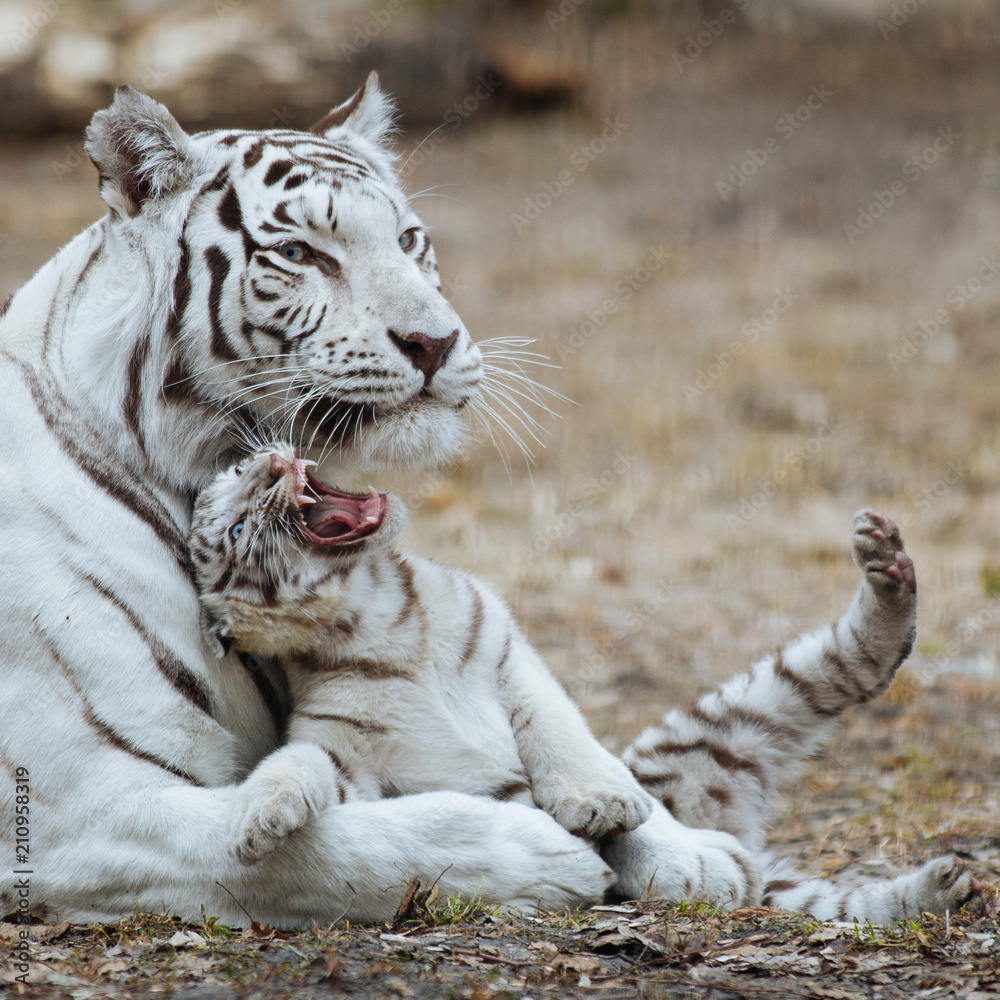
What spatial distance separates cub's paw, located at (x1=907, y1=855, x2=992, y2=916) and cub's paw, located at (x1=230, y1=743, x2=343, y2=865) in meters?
1.31

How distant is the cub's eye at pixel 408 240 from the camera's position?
308 cm

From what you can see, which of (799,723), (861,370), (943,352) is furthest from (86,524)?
(943,352)

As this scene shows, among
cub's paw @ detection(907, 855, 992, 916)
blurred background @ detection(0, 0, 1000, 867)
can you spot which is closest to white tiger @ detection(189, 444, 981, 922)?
cub's paw @ detection(907, 855, 992, 916)

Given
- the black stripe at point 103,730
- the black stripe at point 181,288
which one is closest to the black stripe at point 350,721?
the black stripe at point 103,730

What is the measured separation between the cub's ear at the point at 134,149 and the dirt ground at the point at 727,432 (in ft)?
3.10

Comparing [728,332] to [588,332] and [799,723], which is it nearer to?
[588,332]

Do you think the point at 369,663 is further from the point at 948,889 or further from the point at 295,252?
the point at 948,889

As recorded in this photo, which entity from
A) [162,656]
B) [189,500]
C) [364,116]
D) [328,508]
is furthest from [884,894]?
[364,116]

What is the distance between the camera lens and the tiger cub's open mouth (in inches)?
112

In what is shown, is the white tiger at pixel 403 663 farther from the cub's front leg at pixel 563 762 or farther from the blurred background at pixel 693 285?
the blurred background at pixel 693 285

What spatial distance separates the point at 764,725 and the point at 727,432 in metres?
4.73

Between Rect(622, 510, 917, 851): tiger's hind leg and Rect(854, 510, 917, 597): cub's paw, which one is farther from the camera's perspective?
Rect(622, 510, 917, 851): tiger's hind leg

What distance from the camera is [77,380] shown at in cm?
282

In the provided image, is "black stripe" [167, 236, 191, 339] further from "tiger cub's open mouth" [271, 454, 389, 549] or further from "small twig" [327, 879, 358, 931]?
"small twig" [327, 879, 358, 931]
